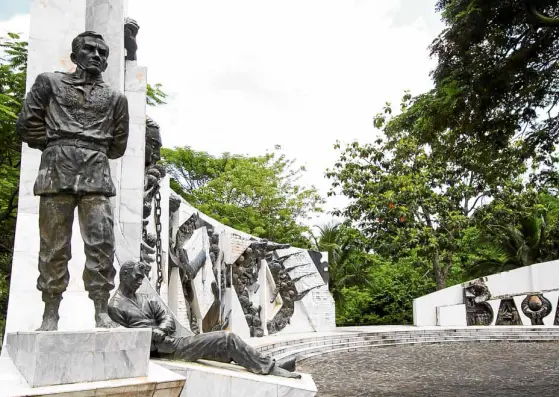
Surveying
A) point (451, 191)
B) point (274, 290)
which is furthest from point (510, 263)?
point (274, 290)

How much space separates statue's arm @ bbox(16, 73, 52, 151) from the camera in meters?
3.38

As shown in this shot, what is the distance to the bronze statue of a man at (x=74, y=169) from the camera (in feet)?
10.7

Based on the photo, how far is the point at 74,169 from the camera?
330cm

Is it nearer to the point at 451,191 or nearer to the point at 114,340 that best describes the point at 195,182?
the point at 451,191

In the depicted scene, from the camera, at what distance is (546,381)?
7762 mm

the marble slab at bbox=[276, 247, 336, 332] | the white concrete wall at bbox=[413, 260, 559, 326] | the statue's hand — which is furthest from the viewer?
the white concrete wall at bbox=[413, 260, 559, 326]

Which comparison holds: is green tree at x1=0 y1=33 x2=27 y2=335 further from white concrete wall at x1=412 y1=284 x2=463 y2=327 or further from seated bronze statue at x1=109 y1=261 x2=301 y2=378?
white concrete wall at x1=412 y1=284 x2=463 y2=327

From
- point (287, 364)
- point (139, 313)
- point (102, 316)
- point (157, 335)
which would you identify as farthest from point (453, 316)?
point (102, 316)

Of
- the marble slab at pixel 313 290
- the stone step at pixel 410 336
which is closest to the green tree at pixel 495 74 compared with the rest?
the stone step at pixel 410 336

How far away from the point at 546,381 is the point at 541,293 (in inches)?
410

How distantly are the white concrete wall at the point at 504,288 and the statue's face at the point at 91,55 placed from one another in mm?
16350

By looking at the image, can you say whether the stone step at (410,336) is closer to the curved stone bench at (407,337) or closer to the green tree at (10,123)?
the curved stone bench at (407,337)

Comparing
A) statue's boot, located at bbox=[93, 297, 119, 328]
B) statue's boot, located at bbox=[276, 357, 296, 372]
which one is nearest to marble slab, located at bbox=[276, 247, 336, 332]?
statue's boot, located at bbox=[276, 357, 296, 372]

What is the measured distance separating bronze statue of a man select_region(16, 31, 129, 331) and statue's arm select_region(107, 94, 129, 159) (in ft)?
0.09
